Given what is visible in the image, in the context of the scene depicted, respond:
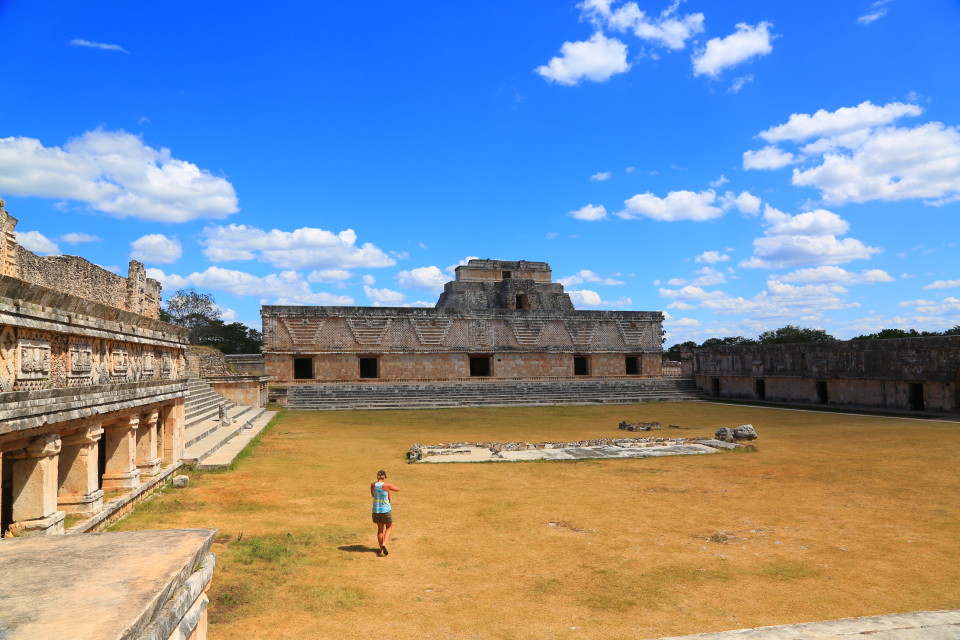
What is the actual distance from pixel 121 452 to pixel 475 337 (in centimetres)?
2199

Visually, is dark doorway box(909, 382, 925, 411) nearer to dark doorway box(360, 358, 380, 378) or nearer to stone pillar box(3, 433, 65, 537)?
dark doorway box(360, 358, 380, 378)

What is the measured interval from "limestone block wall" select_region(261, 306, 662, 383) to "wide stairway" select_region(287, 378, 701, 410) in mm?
1180

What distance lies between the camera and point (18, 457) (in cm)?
496

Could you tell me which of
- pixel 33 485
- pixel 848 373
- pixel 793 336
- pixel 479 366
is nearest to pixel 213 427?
pixel 33 485

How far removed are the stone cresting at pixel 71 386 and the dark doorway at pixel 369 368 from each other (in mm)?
19065

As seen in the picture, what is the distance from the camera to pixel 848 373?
21359 mm

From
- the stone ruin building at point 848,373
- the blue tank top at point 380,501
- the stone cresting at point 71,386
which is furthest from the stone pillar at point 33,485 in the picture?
the stone ruin building at point 848,373

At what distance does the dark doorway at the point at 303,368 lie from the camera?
27316 mm

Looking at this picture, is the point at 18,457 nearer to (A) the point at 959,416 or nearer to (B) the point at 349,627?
(B) the point at 349,627

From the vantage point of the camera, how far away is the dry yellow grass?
4422mm

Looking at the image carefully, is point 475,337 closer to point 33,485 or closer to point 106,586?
point 33,485

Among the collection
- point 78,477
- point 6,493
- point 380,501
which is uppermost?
point 78,477

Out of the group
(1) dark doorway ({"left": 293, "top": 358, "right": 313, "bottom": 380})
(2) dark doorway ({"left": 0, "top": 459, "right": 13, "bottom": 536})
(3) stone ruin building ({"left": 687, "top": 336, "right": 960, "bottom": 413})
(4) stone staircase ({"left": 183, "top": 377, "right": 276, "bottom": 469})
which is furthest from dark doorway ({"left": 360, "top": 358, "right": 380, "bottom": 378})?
(2) dark doorway ({"left": 0, "top": 459, "right": 13, "bottom": 536})

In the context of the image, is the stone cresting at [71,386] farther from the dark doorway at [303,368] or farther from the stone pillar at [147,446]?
the dark doorway at [303,368]
